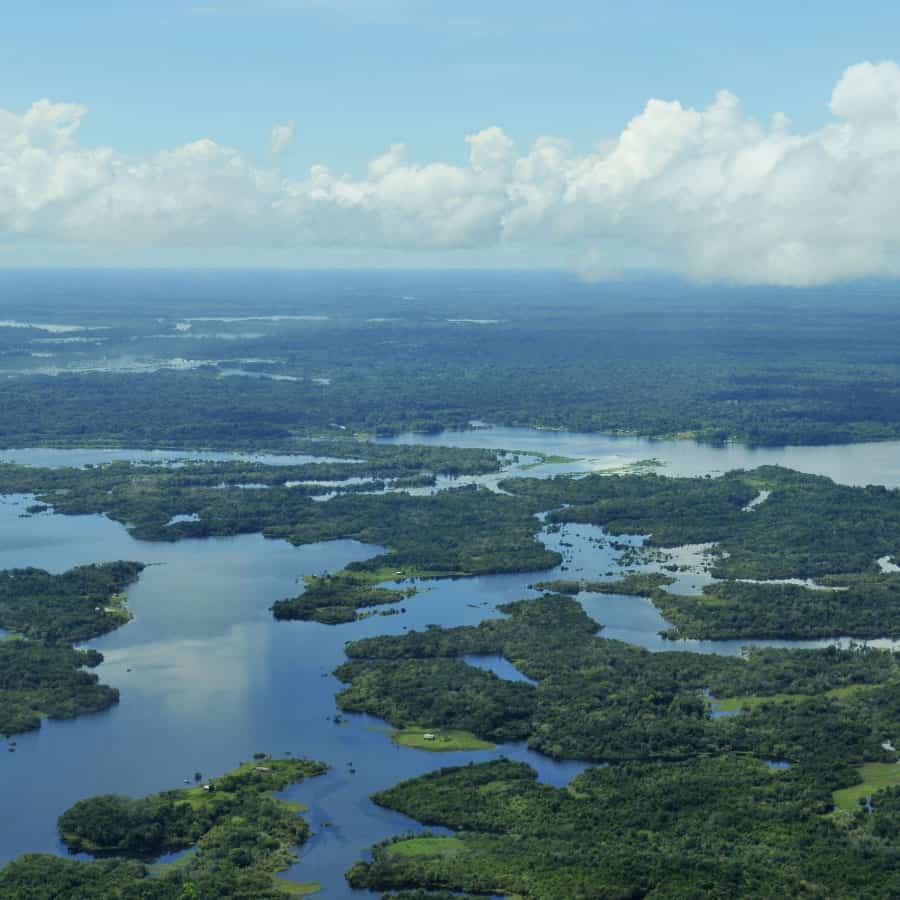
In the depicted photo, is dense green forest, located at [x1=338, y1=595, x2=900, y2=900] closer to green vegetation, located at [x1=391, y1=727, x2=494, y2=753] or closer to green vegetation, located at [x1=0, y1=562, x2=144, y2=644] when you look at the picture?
green vegetation, located at [x1=391, y1=727, x2=494, y2=753]

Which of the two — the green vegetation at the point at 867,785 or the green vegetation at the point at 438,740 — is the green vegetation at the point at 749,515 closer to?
the green vegetation at the point at 867,785

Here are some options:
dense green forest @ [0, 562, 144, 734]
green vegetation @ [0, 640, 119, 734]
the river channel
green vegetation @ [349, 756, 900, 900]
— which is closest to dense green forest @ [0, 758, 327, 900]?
the river channel

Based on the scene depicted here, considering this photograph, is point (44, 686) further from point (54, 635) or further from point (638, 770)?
point (638, 770)

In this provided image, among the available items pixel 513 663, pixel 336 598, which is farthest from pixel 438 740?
pixel 336 598

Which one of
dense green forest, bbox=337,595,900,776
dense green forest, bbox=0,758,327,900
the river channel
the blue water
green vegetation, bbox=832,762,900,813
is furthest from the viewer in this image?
the blue water

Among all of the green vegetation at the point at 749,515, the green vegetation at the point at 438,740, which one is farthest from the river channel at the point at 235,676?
the green vegetation at the point at 749,515

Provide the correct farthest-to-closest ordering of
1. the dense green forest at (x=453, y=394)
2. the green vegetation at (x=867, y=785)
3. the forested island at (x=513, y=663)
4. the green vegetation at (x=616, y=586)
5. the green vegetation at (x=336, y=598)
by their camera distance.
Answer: the dense green forest at (x=453, y=394), the green vegetation at (x=616, y=586), the green vegetation at (x=336, y=598), the green vegetation at (x=867, y=785), the forested island at (x=513, y=663)
